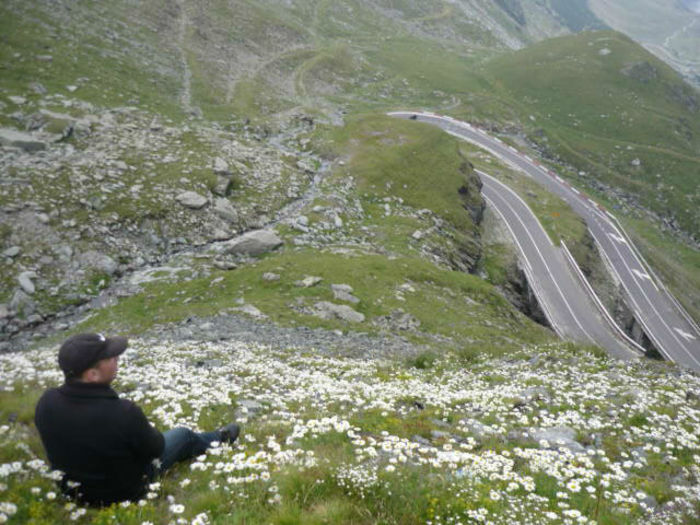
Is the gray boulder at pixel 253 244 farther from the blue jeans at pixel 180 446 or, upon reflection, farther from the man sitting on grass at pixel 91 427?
the man sitting on grass at pixel 91 427

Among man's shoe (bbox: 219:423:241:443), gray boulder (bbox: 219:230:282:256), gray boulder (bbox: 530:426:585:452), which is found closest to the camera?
man's shoe (bbox: 219:423:241:443)

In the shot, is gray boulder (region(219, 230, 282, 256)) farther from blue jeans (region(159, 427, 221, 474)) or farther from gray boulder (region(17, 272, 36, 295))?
blue jeans (region(159, 427, 221, 474))

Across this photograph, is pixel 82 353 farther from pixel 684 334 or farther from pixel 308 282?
pixel 684 334

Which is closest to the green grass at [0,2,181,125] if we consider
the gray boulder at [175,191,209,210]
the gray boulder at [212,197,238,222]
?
the gray boulder at [175,191,209,210]

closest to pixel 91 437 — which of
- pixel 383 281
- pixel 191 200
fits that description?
pixel 383 281

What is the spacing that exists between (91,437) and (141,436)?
2.26 ft

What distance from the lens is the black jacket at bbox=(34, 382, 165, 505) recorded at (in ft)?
21.2

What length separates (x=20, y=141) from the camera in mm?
38281

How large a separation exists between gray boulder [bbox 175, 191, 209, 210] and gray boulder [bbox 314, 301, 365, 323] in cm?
1774

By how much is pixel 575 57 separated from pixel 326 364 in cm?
18790

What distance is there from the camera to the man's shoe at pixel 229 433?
8.85m

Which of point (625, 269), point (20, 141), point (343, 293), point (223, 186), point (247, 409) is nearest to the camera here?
point (247, 409)

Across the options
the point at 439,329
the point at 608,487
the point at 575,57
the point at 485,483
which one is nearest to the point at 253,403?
the point at 485,483

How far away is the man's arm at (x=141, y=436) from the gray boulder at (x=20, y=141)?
1664 inches
